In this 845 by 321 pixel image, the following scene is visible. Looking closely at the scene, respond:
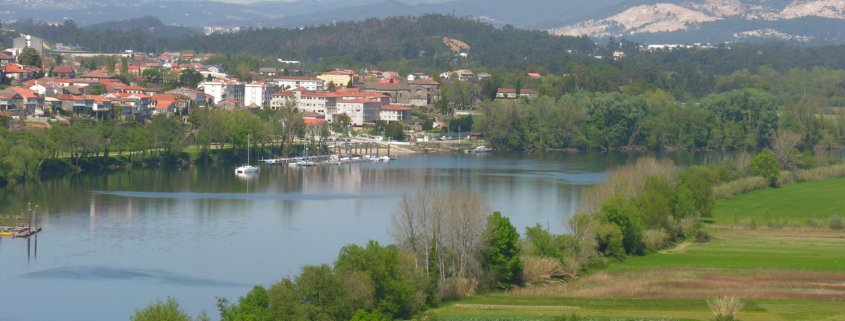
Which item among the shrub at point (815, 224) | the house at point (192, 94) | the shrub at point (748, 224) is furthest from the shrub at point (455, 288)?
the house at point (192, 94)

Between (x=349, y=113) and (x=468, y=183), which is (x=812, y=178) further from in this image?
(x=349, y=113)

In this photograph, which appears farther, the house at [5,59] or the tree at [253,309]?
the house at [5,59]

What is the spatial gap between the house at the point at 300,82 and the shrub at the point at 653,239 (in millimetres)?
37635

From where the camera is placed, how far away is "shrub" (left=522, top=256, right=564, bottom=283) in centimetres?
1585

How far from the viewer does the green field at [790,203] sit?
22812mm

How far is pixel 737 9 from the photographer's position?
183 metres

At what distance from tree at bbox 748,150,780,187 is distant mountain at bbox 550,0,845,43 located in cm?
13523

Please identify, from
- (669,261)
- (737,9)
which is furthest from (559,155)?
(737,9)

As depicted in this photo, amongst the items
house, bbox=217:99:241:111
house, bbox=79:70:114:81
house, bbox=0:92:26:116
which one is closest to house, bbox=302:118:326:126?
house, bbox=217:99:241:111

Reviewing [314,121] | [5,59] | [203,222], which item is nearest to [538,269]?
[203,222]

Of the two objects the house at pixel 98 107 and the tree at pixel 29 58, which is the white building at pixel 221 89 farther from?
the house at pixel 98 107

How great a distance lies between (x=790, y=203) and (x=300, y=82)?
3611cm

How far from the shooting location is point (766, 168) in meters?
28.5

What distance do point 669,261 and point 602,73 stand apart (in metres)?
49.6
